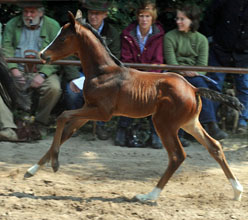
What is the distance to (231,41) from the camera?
734cm

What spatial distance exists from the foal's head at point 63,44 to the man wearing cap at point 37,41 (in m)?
2.09

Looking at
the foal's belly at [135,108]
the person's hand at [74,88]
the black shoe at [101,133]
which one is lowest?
the black shoe at [101,133]

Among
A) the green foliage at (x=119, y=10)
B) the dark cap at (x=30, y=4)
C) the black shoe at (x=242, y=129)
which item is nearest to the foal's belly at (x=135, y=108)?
the black shoe at (x=242, y=129)

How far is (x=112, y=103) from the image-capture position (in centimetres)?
475

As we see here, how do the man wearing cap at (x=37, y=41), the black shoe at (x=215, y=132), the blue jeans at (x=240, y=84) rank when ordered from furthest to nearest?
the blue jeans at (x=240, y=84) < the man wearing cap at (x=37, y=41) < the black shoe at (x=215, y=132)

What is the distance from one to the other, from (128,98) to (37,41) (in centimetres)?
277

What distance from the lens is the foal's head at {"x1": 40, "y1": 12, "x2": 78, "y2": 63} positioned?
189 inches

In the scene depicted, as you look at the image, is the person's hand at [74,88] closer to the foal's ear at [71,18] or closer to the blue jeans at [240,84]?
the blue jeans at [240,84]

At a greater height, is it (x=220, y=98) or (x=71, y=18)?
(x=71, y=18)

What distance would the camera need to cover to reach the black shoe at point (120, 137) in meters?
6.93

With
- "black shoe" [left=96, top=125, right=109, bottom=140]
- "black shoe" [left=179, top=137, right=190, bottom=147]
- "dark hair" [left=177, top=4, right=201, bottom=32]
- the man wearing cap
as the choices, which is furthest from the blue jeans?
the man wearing cap

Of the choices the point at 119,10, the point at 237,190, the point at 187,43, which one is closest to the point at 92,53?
the point at 237,190

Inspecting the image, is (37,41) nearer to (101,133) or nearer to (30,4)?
(30,4)

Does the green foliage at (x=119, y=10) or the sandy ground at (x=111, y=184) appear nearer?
the sandy ground at (x=111, y=184)
